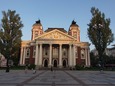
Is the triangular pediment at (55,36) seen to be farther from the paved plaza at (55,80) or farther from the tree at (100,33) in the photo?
the paved plaza at (55,80)

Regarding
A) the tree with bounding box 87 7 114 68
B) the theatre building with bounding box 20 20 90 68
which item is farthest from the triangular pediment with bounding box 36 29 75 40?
the tree with bounding box 87 7 114 68

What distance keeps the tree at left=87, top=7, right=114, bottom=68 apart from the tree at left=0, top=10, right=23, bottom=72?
662 inches

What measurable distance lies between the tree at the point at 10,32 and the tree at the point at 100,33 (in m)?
16.8

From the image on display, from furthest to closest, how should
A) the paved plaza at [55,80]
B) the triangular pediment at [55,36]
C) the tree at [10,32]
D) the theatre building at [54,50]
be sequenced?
the triangular pediment at [55,36] → the theatre building at [54,50] → the tree at [10,32] → the paved plaza at [55,80]

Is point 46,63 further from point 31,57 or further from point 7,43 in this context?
point 7,43

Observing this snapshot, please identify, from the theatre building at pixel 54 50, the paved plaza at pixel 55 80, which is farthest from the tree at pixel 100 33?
the theatre building at pixel 54 50

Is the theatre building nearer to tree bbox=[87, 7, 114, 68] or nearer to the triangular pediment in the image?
the triangular pediment

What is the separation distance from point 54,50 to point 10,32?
3648cm

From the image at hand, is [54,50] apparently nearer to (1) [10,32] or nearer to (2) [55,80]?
(1) [10,32]

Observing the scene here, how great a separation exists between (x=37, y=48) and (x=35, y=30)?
633 inches

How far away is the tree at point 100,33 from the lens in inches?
1581

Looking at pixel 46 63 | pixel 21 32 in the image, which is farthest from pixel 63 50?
Answer: pixel 21 32

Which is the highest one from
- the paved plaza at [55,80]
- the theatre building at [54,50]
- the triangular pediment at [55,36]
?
the triangular pediment at [55,36]

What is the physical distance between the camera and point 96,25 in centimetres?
4088
